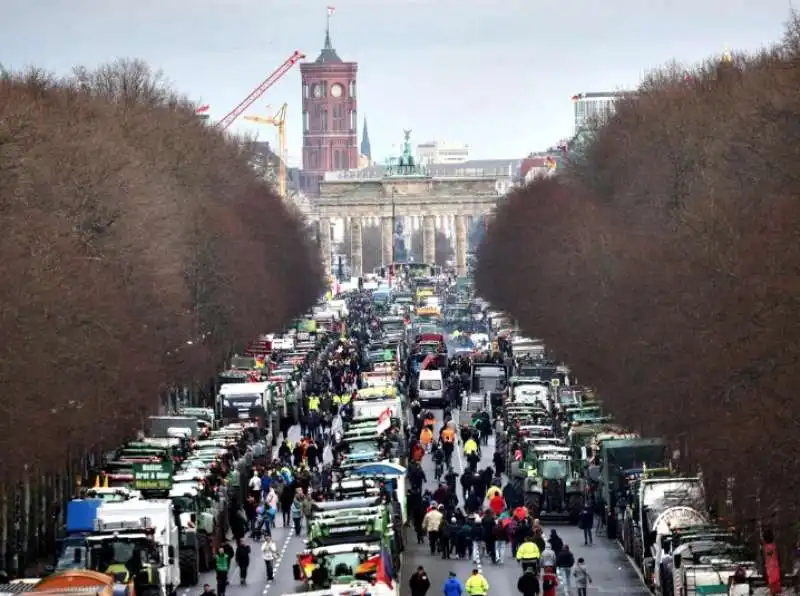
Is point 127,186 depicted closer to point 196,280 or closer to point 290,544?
point 196,280

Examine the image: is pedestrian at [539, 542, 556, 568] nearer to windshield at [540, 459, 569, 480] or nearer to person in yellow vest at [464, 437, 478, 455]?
windshield at [540, 459, 569, 480]

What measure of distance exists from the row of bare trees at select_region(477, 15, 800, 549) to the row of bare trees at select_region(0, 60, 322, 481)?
11.1 m

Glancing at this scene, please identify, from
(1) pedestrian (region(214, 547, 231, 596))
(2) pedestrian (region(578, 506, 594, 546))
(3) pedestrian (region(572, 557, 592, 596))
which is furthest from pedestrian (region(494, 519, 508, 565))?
(1) pedestrian (region(214, 547, 231, 596))

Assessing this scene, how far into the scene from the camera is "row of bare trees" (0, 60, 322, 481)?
53844mm

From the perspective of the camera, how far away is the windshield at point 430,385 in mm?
90438

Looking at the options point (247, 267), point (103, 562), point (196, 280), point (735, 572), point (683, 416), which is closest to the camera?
point (735, 572)

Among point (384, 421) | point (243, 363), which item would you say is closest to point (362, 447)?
point (384, 421)

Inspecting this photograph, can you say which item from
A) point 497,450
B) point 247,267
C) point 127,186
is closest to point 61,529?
point 497,450

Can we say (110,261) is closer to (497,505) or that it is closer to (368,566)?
(497,505)

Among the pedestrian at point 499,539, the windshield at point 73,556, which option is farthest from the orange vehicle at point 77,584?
the pedestrian at point 499,539

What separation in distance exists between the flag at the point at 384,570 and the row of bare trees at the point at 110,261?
24.0ft

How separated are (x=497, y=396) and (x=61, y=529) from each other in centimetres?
2997

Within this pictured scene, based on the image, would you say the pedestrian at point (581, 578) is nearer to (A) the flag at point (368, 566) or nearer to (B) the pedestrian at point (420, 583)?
(B) the pedestrian at point (420, 583)

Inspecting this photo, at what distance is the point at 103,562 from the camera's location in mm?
46344
